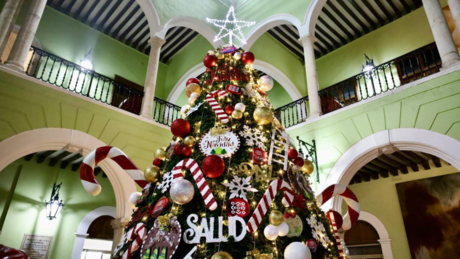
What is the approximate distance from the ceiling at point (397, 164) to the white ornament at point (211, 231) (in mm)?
7136

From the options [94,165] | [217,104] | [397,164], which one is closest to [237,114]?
[217,104]

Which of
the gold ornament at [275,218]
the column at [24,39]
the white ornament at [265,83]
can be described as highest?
the column at [24,39]

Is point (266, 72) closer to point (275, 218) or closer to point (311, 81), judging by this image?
point (311, 81)

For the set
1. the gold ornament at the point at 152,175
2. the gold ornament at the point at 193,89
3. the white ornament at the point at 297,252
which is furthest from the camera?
the gold ornament at the point at 193,89

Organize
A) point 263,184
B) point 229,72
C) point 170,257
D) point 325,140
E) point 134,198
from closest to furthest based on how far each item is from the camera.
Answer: point 170,257 → point 263,184 → point 134,198 → point 229,72 → point 325,140

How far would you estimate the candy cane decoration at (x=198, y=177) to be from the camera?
1.94 meters

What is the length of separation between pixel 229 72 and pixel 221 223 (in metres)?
1.58

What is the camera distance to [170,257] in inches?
71.1

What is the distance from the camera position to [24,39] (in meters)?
5.37

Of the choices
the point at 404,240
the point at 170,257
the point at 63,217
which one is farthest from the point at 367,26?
the point at 63,217

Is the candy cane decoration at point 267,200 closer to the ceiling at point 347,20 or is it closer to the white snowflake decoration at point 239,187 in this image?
the white snowflake decoration at point 239,187

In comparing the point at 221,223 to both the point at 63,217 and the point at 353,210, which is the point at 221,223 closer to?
the point at 353,210

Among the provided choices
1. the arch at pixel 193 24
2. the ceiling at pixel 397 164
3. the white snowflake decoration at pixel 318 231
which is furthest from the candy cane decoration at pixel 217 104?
the ceiling at pixel 397 164

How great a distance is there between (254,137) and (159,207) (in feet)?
3.04
